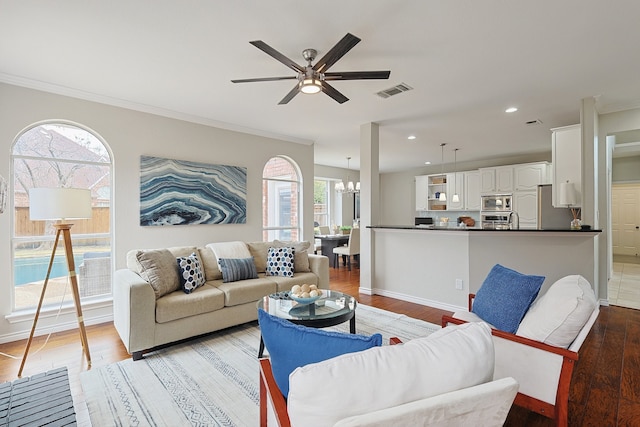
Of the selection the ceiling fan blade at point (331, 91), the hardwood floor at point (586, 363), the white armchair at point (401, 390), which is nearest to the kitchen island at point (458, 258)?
the hardwood floor at point (586, 363)

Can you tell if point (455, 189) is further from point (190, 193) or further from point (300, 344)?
point (300, 344)

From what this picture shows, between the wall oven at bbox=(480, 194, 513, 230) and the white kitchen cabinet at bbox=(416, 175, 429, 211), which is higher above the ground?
the white kitchen cabinet at bbox=(416, 175, 429, 211)

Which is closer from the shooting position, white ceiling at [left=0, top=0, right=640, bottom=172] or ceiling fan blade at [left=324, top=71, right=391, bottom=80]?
white ceiling at [left=0, top=0, right=640, bottom=172]

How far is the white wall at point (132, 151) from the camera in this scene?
10.2ft

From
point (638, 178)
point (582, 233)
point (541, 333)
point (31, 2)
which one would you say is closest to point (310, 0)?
point (31, 2)

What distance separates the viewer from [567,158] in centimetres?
411

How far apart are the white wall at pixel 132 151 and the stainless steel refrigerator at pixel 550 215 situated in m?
4.33

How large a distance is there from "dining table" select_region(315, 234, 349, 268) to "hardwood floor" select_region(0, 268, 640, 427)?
311 centimetres

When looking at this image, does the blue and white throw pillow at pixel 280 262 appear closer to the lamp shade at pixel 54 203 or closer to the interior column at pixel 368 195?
the interior column at pixel 368 195

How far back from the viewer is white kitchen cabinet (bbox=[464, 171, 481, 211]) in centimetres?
779

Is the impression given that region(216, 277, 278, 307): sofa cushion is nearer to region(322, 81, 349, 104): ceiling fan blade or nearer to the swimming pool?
the swimming pool

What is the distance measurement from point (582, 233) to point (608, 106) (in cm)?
194

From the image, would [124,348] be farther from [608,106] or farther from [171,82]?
[608,106]

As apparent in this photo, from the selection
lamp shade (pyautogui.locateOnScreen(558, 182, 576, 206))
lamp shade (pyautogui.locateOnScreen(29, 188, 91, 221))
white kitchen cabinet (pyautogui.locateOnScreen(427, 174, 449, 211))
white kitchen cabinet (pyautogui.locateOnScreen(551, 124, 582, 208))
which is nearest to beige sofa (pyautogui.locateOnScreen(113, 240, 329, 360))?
lamp shade (pyautogui.locateOnScreen(29, 188, 91, 221))
